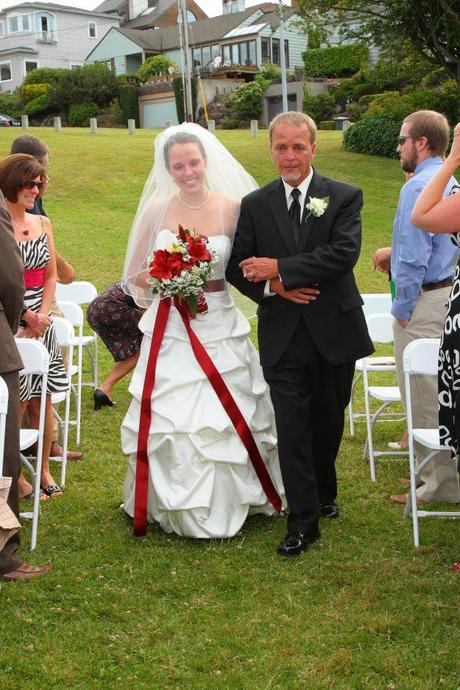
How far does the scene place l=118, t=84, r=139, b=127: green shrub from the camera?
5319 cm

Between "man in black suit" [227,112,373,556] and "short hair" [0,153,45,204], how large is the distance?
160 centimetres

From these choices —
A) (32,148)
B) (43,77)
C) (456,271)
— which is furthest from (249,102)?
(456,271)

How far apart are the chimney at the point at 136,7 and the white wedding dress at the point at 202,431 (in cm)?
8575

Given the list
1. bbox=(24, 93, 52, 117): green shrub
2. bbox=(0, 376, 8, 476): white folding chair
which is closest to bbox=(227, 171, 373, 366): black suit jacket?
bbox=(0, 376, 8, 476): white folding chair

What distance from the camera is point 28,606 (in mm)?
4605

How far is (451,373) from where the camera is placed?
14.3 feet

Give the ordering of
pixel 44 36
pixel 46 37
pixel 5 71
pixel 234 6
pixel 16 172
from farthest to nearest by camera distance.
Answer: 1. pixel 234 6
2. pixel 46 37
3. pixel 44 36
4. pixel 5 71
5. pixel 16 172

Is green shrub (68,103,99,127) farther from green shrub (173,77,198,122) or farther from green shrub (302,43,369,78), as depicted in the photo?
green shrub (302,43,369,78)

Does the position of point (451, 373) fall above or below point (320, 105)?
below

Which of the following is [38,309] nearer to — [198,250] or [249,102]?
[198,250]

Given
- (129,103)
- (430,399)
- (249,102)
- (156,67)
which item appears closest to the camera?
(430,399)

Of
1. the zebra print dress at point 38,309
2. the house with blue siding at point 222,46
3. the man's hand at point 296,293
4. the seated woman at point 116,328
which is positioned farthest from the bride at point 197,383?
the house with blue siding at point 222,46

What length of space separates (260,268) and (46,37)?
79.7m

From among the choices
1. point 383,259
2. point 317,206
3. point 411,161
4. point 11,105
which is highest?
point 11,105
